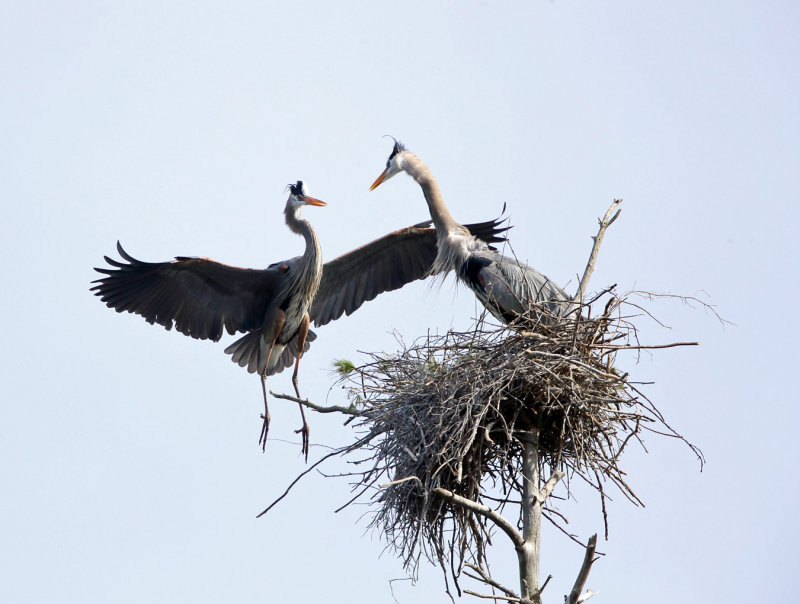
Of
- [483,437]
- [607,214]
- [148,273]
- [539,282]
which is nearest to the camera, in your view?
[483,437]

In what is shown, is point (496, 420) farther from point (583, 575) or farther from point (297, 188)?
point (297, 188)

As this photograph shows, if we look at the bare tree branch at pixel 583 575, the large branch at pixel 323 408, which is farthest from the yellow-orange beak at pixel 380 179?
the bare tree branch at pixel 583 575

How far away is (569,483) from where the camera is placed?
6.05m

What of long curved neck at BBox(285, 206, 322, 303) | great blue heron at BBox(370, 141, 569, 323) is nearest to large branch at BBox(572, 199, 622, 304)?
great blue heron at BBox(370, 141, 569, 323)

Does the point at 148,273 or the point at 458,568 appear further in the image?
the point at 148,273

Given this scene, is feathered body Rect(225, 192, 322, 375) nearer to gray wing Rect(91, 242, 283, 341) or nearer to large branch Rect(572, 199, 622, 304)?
gray wing Rect(91, 242, 283, 341)

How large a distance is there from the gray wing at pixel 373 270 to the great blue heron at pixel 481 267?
0.63 meters

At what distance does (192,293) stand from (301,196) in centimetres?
143

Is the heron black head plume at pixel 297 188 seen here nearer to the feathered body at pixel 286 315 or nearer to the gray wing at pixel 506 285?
the feathered body at pixel 286 315

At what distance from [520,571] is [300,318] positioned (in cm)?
462

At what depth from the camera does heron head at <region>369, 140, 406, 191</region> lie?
906 cm

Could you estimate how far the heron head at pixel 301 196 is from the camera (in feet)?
31.8

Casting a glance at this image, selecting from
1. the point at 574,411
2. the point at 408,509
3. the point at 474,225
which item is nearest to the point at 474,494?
the point at 408,509

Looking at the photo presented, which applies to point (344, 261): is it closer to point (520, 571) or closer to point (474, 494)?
point (474, 494)
